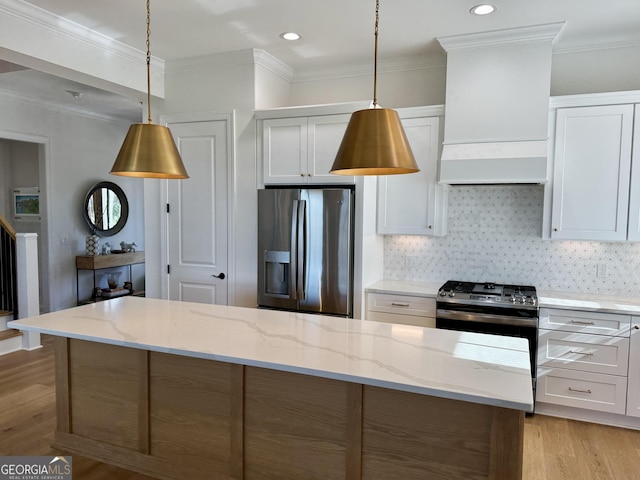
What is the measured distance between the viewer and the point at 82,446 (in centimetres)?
269

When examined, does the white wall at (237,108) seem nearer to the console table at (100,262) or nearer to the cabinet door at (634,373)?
the cabinet door at (634,373)

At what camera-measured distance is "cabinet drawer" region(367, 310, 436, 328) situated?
3.73m

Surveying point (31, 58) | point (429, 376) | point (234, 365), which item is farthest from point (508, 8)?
point (31, 58)

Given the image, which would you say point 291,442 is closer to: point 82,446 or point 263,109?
point 82,446

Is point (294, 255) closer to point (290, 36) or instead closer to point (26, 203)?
point (290, 36)

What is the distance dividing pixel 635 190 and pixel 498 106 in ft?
3.76

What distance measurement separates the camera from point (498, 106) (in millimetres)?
3541

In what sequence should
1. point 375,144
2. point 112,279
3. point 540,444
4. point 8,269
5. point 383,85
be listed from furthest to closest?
point 112,279
point 8,269
point 383,85
point 540,444
point 375,144

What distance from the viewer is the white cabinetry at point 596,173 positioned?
333 cm

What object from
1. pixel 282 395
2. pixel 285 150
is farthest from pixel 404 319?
pixel 282 395

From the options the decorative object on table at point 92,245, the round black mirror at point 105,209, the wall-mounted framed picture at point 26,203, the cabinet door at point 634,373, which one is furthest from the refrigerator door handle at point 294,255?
the wall-mounted framed picture at point 26,203

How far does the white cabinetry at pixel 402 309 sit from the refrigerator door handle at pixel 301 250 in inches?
22.5

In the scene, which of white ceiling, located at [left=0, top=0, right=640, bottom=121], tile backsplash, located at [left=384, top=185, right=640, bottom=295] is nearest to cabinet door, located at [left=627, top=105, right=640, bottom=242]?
tile backsplash, located at [left=384, top=185, right=640, bottom=295]

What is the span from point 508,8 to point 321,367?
2683 millimetres
